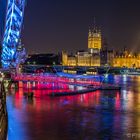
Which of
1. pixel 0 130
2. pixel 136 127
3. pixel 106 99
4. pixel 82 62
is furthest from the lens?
pixel 82 62

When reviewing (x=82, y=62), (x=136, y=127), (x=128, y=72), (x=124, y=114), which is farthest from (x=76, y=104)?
(x=82, y=62)

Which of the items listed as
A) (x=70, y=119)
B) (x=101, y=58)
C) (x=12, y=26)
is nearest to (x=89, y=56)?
(x=101, y=58)

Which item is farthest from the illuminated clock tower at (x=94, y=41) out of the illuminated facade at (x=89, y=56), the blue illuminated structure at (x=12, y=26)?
the blue illuminated structure at (x=12, y=26)

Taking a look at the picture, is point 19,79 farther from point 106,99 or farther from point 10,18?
point 106,99

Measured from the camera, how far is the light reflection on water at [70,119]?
13.9 m

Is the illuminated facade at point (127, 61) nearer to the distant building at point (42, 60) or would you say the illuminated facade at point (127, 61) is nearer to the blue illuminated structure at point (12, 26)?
the distant building at point (42, 60)

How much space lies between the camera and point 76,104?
22.6m

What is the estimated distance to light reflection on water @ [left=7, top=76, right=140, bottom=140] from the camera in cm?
1393

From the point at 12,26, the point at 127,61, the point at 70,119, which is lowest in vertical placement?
the point at 70,119

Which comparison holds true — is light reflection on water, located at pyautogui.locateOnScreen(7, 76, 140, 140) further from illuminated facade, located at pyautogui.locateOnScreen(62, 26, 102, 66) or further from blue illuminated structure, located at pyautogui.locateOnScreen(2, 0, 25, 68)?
illuminated facade, located at pyautogui.locateOnScreen(62, 26, 102, 66)

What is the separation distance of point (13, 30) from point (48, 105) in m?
11.8

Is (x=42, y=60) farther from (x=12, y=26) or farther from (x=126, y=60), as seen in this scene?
(x=12, y=26)

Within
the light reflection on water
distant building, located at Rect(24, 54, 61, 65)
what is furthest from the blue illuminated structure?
distant building, located at Rect(24, 54, 61, 65)

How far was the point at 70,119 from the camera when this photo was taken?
17.3 meters
